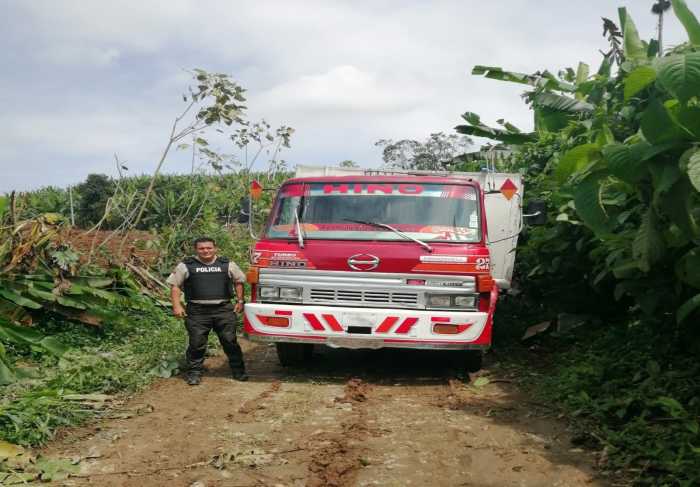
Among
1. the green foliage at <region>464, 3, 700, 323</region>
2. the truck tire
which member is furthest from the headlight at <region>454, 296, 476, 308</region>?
the truck tire

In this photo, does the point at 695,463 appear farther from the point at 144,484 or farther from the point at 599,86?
the point at 599,86

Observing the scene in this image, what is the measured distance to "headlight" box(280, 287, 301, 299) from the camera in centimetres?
743

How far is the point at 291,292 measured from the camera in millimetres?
7445

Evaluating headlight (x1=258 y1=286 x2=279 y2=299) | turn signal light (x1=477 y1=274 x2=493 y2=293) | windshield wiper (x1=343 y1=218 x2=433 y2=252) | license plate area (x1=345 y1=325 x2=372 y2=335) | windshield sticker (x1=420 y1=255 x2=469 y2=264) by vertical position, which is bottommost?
license plate area (x1=345 y1=325 x2=372 y2=335)

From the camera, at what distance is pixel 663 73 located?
404 cm

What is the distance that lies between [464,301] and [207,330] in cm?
263

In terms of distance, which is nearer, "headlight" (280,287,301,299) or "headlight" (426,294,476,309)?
"headlight" (426,294,476,309)

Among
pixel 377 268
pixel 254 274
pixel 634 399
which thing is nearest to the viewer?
pixel 634 399

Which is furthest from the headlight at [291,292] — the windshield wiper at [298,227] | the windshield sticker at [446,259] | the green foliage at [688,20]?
the green foliage at [688,20]

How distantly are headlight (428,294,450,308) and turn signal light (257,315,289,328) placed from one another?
1424mm

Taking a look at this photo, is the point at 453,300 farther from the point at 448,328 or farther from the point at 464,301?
the point at 448,328

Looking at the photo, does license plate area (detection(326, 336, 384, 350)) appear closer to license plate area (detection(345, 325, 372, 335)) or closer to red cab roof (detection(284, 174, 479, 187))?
license plate area (detection(345, 325, 372, 335))

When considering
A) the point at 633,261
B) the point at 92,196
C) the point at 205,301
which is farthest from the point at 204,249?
the point at 92,196

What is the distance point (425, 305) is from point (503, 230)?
3.66 meters
